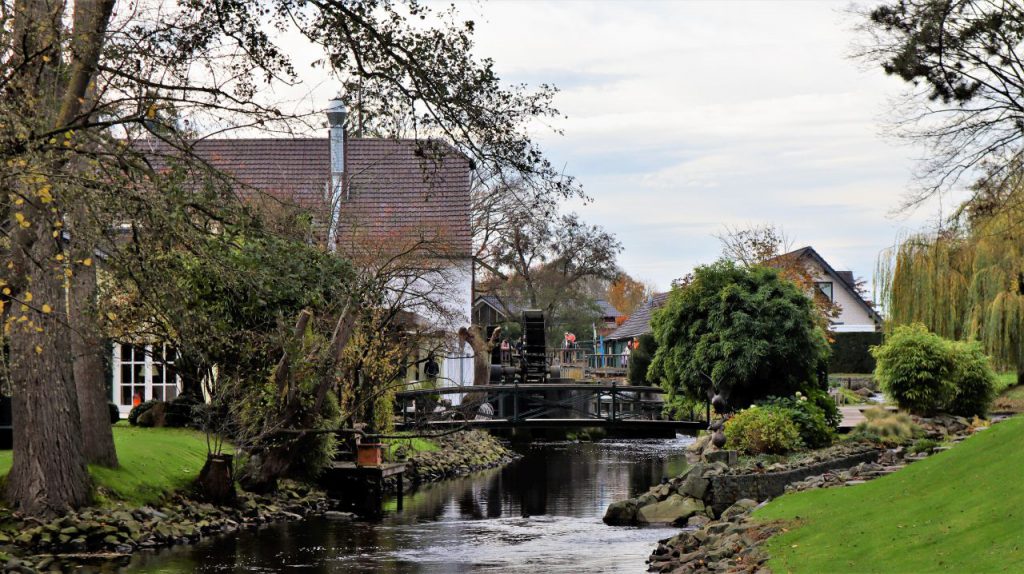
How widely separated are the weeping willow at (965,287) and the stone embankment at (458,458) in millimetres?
14818

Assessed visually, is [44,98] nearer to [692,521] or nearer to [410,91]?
[410,91]

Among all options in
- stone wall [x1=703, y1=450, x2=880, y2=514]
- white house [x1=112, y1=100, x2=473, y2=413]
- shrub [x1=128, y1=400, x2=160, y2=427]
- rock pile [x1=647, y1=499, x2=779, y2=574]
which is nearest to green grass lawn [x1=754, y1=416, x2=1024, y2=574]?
rock pile [x1=647, y1=499, x2=779, y2=574]

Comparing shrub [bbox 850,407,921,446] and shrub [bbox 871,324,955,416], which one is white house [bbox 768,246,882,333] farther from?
shrub [bbox 850,407,921,446]

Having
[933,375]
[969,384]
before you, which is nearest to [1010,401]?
[969,384]

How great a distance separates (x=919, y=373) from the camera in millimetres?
26625

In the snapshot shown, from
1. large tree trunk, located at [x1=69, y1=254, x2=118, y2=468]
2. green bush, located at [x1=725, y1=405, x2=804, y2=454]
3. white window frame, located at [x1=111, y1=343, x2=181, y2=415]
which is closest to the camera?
large tree trunk, located at [x1=69, y1=254, x2=118, y2=468]

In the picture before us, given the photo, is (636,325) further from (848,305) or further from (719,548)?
(719,548)

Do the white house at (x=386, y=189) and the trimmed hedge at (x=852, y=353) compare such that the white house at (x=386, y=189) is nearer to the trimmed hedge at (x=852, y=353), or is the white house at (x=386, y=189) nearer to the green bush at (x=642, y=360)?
the green bush at (x=642, y=360)

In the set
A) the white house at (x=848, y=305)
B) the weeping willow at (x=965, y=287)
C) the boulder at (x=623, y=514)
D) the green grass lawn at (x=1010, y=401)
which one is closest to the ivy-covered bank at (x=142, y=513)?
the boulder at (x=623, y=514)

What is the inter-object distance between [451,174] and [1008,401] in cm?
1856

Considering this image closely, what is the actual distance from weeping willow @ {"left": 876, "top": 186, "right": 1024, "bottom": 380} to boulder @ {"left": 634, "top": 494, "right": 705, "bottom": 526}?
19053 millimetres

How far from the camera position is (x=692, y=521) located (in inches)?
770

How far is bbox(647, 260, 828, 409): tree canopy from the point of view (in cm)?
2591

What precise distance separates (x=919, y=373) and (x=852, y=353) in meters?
28.9
